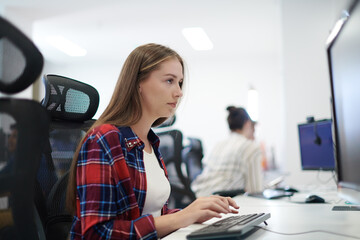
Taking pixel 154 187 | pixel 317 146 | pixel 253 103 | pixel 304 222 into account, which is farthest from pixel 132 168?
pixel 253 103

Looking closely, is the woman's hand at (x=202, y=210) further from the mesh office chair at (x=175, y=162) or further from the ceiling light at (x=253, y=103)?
the ceiling light at (x=253, y=103)

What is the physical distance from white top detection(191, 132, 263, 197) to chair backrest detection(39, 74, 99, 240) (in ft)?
5.43

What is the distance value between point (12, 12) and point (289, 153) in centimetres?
388

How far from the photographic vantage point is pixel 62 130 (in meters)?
1.36

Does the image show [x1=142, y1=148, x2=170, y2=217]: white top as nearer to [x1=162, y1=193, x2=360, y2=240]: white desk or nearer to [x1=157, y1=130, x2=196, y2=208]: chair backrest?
[x1=162, y1=193, x2=360, y2=240]: white desk

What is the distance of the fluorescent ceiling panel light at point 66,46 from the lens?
6.00 metres

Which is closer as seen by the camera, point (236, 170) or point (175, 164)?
point (175, 164)

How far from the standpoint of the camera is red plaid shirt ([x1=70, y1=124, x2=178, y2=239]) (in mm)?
934

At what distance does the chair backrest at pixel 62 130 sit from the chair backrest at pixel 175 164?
3.51 ft

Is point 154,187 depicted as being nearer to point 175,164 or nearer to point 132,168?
point 132,168

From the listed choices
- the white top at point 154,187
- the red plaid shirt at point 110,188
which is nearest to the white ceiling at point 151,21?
the white top at point 154,187

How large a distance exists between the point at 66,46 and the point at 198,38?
2339 millimetres

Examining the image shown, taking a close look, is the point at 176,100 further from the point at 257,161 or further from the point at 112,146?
the point at 257,161

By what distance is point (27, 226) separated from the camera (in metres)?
0.77
